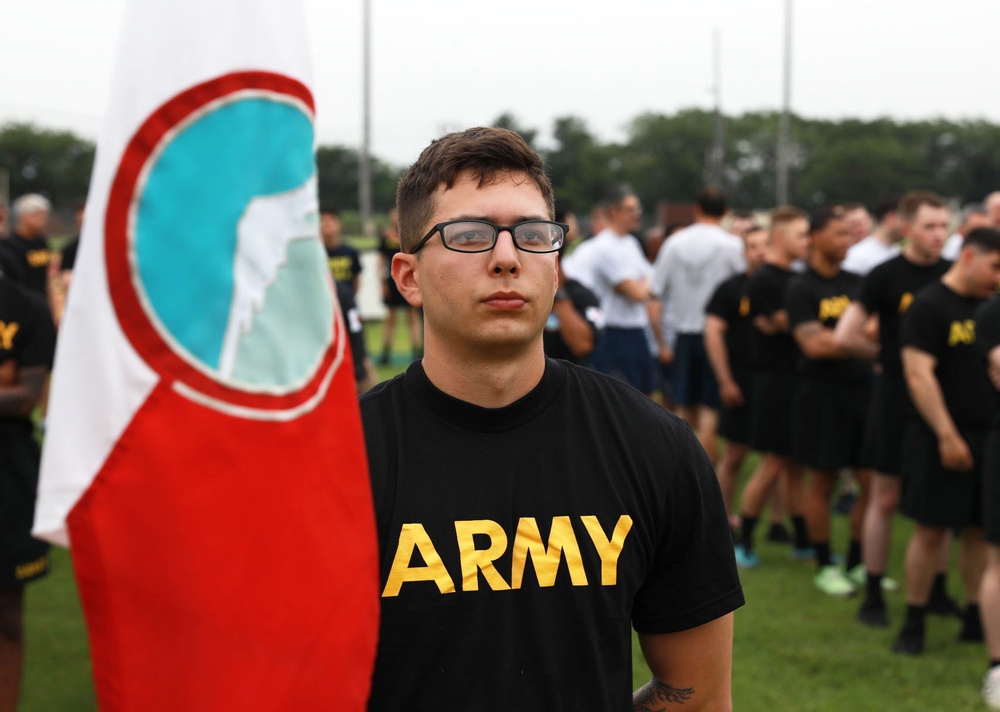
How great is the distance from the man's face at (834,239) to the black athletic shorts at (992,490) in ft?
6.40

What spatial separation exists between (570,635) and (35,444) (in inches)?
145

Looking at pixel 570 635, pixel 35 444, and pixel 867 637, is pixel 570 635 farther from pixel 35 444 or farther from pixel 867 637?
pixel 867 637

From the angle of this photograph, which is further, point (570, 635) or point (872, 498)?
point (872, 498)

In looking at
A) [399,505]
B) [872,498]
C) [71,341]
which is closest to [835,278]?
[872,498]

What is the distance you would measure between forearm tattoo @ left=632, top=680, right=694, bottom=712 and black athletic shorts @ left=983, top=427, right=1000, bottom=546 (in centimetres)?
381

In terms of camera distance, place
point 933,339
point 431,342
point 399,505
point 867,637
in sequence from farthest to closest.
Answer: point 867,637
point 933,339
point 431,342
point 399,505

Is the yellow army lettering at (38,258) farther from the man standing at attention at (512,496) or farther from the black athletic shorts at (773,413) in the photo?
the man standing at attention at (512,496)

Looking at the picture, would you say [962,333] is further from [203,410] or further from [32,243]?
[32,243]

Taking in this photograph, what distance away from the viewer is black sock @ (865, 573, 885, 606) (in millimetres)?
6699

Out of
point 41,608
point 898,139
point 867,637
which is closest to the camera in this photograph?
point 867,637

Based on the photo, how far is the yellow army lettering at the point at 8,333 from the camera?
4.67m

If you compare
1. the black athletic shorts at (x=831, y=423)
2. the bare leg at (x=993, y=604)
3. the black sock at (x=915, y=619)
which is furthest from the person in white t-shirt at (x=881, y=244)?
the bare leg at (x=993, y=604)

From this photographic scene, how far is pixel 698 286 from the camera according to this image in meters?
8.93

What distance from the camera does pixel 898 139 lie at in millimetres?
107188
